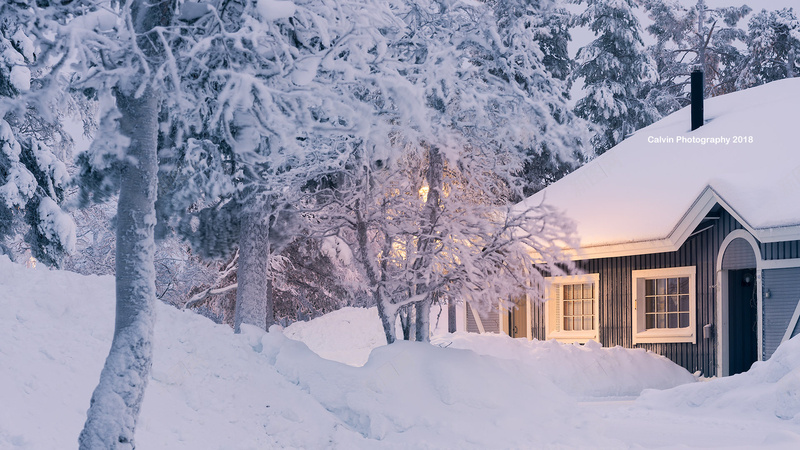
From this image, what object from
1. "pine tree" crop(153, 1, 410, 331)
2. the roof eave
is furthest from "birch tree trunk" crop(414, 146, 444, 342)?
"pine tree" crop(153, 1, 410, 331)

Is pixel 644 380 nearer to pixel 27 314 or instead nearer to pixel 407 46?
pixel 407 46

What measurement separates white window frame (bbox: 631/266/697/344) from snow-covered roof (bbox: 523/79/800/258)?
2.54 feet

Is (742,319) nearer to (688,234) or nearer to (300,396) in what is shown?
(688,234)

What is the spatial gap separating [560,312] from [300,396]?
491 inches

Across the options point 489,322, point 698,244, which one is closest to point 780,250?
point 698,244

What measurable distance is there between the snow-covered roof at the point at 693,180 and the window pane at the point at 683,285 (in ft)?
3.54

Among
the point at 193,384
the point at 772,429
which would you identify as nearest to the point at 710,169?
the point at 772,429

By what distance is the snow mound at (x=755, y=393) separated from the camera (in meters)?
12.4

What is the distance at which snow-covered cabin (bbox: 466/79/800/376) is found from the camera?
1648cm

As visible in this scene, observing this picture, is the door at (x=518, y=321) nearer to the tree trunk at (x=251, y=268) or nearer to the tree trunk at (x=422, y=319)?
the tree trunk at (x=422, y=319)

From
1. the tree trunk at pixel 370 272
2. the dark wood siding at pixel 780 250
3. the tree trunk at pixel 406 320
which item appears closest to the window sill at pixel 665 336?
the dark wood siding at pixel 780 250

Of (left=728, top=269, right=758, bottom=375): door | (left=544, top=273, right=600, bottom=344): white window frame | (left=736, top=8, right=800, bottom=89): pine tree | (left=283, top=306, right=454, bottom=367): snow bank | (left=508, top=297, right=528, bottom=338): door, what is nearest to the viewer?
(left=728, top=269, right=758, bottom=375): door

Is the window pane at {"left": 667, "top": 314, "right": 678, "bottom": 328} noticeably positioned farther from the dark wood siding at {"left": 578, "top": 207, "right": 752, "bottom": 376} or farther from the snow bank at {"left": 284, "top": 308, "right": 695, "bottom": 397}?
the snow bank at {"left": 284, "top": 308, "right": 695, "bottom": 397}

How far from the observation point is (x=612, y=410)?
14.2m
